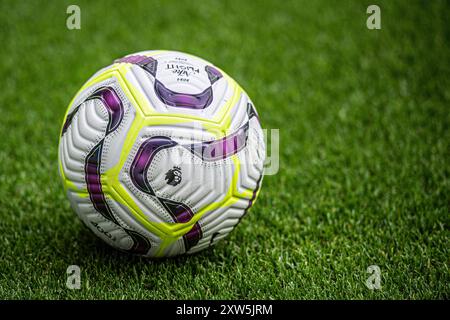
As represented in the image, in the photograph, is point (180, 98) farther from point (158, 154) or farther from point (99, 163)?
point (99, 163)

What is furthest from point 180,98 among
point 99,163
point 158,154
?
point 99,163

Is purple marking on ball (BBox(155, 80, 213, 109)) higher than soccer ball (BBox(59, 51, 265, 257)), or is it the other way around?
purple marking on ball (BBox(155, 80, 213, 109))

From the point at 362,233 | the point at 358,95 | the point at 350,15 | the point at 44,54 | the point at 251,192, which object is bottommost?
the point at 362,233

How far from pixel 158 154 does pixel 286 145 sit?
177 centimetres

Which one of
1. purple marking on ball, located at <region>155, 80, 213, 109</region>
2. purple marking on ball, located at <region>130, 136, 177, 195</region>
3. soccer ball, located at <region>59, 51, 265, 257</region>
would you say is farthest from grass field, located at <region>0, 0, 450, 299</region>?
purple marking on ball, located at <region>155, 80, 213, 109</region>

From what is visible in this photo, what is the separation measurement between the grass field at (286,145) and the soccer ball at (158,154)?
33 centimetres

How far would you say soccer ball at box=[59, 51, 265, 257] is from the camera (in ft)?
8.12

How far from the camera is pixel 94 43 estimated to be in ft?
17.6

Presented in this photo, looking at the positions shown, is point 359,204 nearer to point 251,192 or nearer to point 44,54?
point 251,192

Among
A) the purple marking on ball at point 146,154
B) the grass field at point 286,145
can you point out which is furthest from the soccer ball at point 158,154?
the grass field at point 286,145

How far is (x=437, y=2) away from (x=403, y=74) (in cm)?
141

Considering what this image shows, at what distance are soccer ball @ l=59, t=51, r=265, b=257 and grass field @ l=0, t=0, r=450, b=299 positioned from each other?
334 millimetres

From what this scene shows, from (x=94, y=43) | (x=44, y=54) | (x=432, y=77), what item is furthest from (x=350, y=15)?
(x=44, y=54)

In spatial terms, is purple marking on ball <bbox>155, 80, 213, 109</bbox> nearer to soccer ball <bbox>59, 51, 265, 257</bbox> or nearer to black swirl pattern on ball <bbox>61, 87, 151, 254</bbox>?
soccer ball <bbox>59, 51, 265, 257</bbox>
